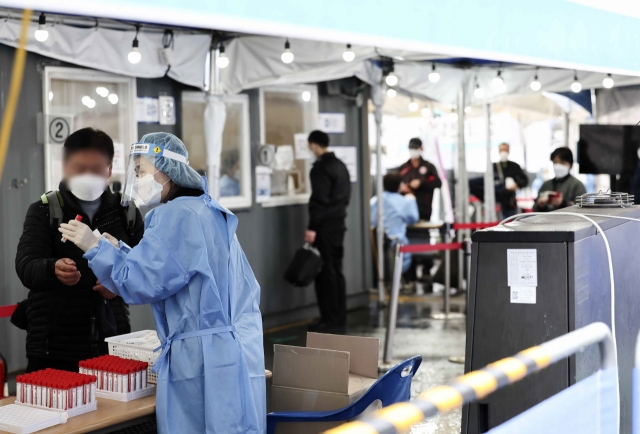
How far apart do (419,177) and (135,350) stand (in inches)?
299

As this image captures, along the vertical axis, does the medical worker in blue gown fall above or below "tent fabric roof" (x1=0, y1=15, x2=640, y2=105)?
below

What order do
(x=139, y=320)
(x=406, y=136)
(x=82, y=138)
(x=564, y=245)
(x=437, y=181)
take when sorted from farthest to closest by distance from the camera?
(x=406, y=136) < (x=437, y=181) < (x=139, y=320) < (x=82, y=138) < (x=564, y=245)

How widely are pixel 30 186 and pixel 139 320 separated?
1498mm

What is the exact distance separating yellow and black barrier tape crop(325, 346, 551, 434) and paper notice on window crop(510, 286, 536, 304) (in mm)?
800

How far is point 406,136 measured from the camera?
11820 millimetres

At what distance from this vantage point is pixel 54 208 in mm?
3748

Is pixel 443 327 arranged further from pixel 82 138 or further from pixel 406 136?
pixel 82 138

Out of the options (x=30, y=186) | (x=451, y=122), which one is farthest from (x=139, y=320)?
(x=451, y=122)

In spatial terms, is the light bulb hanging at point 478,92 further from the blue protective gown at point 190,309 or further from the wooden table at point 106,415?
the wooden table at point 106,415

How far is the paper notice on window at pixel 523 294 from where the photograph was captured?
2.97 m

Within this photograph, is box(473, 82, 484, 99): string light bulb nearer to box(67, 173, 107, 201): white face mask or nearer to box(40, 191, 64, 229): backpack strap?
box(67, 173, 107, 201): white face mask

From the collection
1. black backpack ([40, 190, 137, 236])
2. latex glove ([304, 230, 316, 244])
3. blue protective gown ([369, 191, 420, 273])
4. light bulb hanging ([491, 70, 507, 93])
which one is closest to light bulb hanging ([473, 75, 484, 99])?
light bulb hanging ([491, 70, 507, 93])

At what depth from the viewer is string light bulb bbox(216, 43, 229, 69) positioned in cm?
712

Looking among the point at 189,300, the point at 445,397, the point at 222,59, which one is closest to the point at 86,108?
the point at 222,59
